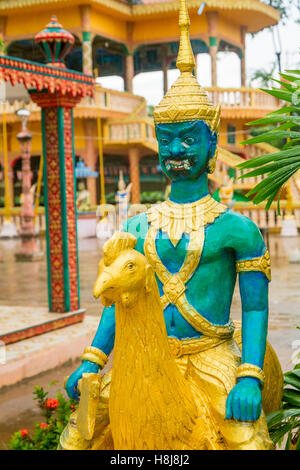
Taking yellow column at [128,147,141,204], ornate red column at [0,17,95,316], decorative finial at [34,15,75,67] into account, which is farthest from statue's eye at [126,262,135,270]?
yellow column at [128,147,141,204]

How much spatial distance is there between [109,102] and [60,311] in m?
12.1

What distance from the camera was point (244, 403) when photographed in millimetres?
2115

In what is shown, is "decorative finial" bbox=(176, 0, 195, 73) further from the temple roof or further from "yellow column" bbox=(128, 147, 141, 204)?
"yellow column" bbox=(128, 147, 141, 204)

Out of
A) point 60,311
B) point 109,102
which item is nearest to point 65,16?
point 109,102

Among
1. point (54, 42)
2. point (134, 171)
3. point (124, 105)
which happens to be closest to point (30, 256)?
point (134, 171)

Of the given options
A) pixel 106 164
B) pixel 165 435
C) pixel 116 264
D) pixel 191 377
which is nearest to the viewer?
pixel 116 264

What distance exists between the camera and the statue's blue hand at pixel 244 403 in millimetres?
2113

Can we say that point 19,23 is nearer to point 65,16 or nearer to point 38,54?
point 65,16

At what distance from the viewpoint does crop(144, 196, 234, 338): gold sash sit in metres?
2.29

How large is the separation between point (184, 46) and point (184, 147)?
402mm

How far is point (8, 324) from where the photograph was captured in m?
6.66

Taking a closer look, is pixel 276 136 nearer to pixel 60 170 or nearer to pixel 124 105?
pixel 60 170

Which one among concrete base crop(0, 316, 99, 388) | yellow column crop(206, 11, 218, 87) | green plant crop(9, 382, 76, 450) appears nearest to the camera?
green plant crop(9, 382, 76, 450)

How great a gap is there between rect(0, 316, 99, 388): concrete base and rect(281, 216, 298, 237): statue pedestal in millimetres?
9397
